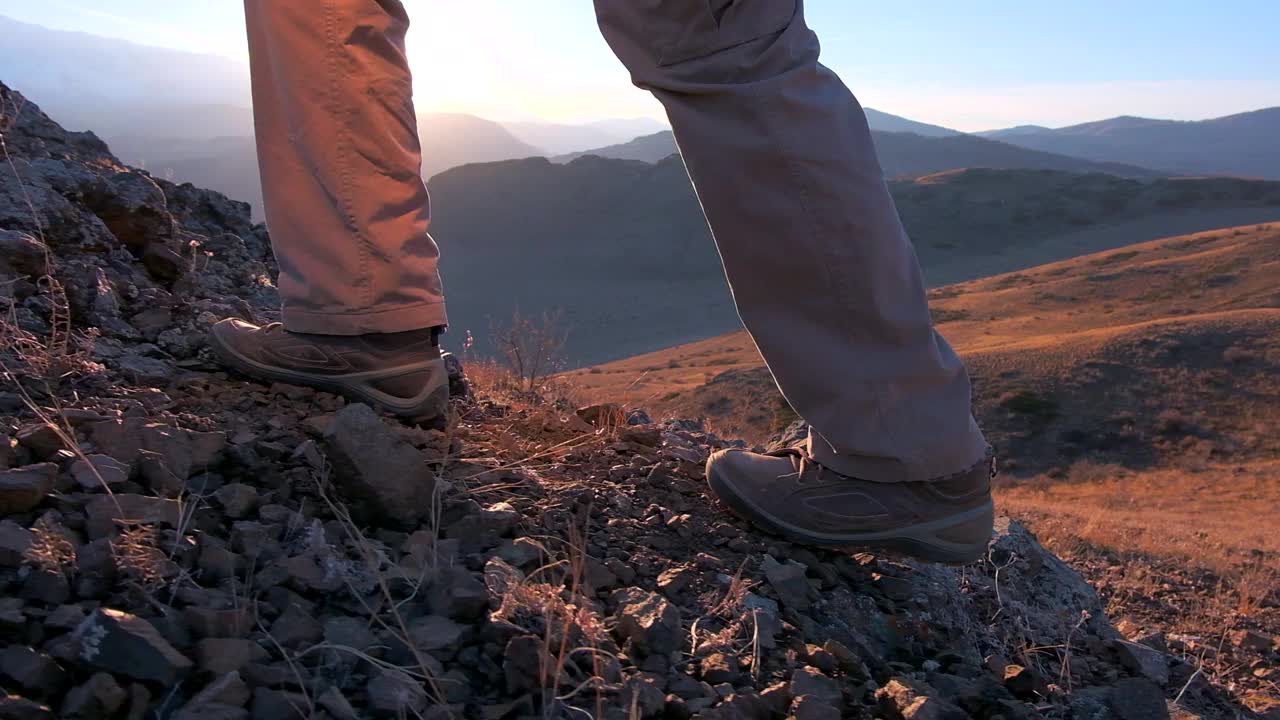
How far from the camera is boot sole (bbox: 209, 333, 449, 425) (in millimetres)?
2055

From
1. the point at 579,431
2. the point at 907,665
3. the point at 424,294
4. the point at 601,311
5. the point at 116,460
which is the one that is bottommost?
the point at 601,311

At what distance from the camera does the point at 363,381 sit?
2.05 metres

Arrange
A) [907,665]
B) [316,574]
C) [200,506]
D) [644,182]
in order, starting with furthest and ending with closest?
1. [644,182]
2. [907,665]
3. [200,506]
4. [316,574]

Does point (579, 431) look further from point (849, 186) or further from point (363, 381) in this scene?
point (849, 186)

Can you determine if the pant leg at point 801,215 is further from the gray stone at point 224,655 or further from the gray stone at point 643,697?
the gray stone at point 224,655

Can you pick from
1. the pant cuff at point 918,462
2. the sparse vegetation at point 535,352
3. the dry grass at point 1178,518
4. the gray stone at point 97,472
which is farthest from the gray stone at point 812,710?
the sparse vegetation at point 535,352

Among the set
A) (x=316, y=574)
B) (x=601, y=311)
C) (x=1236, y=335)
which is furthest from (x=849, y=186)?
(x=601, y=311)

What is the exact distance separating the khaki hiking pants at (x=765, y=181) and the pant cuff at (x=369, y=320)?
100mm

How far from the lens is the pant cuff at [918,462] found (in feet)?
5.46

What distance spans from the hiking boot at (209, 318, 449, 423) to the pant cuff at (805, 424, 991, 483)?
2.90 ft

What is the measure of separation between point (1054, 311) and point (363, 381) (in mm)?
30997

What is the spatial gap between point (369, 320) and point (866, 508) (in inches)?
43.2

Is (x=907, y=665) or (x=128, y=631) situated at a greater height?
(x=128, y=631)

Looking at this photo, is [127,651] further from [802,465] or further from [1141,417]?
[1141,417]
